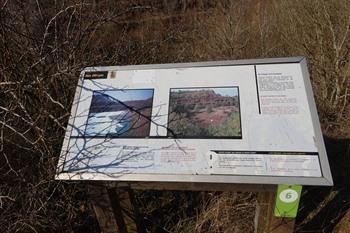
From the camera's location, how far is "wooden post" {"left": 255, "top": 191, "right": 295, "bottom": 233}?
7.73 feet

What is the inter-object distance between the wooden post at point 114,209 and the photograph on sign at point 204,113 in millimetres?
587

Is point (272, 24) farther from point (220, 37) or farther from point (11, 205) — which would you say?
point (11, 205)

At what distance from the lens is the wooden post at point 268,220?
2.36 meters

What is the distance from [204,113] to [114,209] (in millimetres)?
886

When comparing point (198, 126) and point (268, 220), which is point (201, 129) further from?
point (268, 220)

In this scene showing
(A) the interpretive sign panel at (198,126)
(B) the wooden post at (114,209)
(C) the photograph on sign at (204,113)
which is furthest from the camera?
(B) the wooden post at (114,209)

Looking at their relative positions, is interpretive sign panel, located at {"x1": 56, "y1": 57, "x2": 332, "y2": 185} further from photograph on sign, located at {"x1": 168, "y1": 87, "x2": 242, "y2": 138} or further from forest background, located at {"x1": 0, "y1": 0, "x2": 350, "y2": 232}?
forest background, located at {"x1": 0, "y1": 0, "x2": 350, "y2": 232}

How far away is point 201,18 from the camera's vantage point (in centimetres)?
690

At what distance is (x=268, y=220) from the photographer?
94.8 inches

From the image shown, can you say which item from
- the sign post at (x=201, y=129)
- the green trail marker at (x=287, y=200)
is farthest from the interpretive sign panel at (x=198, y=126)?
the green trail marker at (x=287, y=200)

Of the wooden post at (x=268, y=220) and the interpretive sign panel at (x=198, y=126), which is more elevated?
the interpretive sign panel at (x=198, y=126)

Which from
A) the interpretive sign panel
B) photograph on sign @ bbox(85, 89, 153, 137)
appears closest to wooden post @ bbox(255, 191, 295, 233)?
the interpretive sign panel

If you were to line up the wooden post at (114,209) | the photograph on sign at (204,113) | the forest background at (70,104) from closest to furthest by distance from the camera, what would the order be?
the photograph on sign at (204,113) → the wooden post at (114,209) → the forest background at (70,104)

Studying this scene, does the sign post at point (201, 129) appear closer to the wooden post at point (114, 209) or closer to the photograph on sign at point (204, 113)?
the photograph on sign at point (204, 113)
